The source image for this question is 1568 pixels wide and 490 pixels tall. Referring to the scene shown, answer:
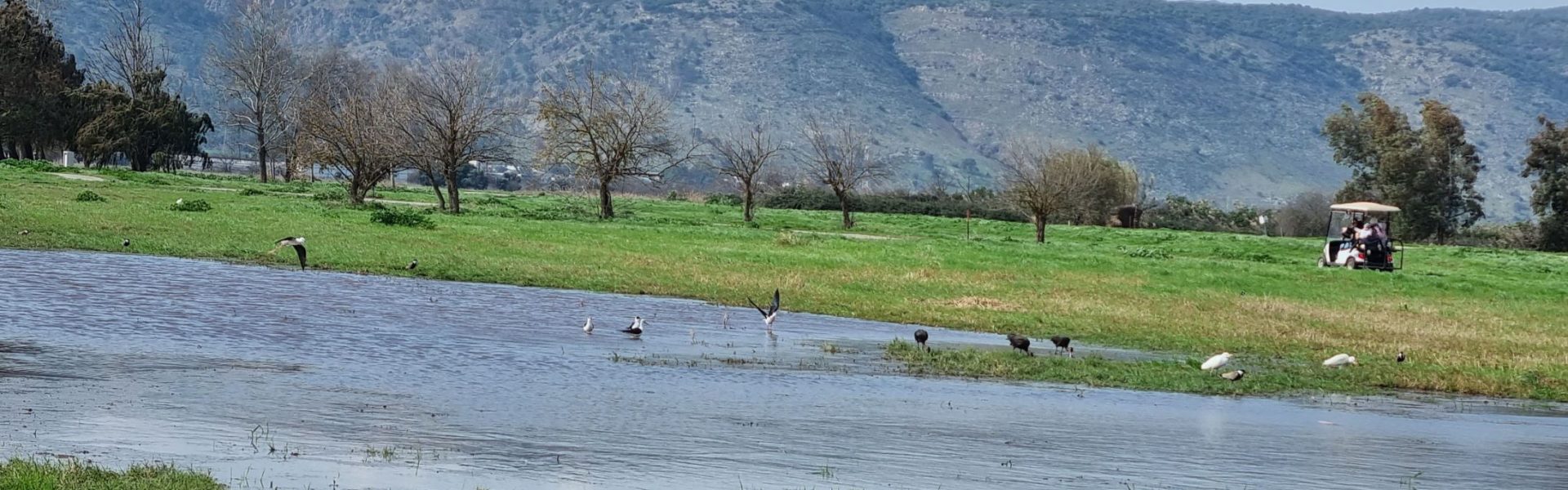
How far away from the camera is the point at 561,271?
123 feet

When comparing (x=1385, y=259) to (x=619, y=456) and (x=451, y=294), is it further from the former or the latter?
(x=619, y=456)

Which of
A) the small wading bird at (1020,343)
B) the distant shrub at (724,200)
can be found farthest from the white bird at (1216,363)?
the distant shrub at (724,200)

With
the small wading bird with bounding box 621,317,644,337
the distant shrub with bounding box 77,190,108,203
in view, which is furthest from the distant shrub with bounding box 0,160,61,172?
the small wading bird with bounding box 621,317,644,337

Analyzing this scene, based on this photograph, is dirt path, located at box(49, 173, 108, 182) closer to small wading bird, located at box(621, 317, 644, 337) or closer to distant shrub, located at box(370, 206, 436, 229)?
distant shrub, located at box(370, 206, 436, 229)

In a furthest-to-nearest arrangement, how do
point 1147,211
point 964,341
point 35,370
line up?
point 1147,211, point 964,341, point 35,370

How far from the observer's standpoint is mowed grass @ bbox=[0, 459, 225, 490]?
38.8ft

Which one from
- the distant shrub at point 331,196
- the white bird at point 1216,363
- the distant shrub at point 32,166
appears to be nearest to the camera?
the white bird at point 1216,363

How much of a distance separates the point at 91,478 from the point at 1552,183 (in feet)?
316

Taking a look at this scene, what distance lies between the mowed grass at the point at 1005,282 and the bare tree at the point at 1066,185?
10.1m

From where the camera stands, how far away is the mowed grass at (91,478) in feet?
38.8

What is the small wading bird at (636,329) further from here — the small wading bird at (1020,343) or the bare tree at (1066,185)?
the bare tree at (1066,185)

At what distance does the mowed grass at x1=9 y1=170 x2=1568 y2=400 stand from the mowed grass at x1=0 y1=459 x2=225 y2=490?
12.5m

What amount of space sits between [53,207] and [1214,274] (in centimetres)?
3069

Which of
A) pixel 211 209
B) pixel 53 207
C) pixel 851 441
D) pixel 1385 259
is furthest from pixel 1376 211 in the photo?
pixel 851 441
